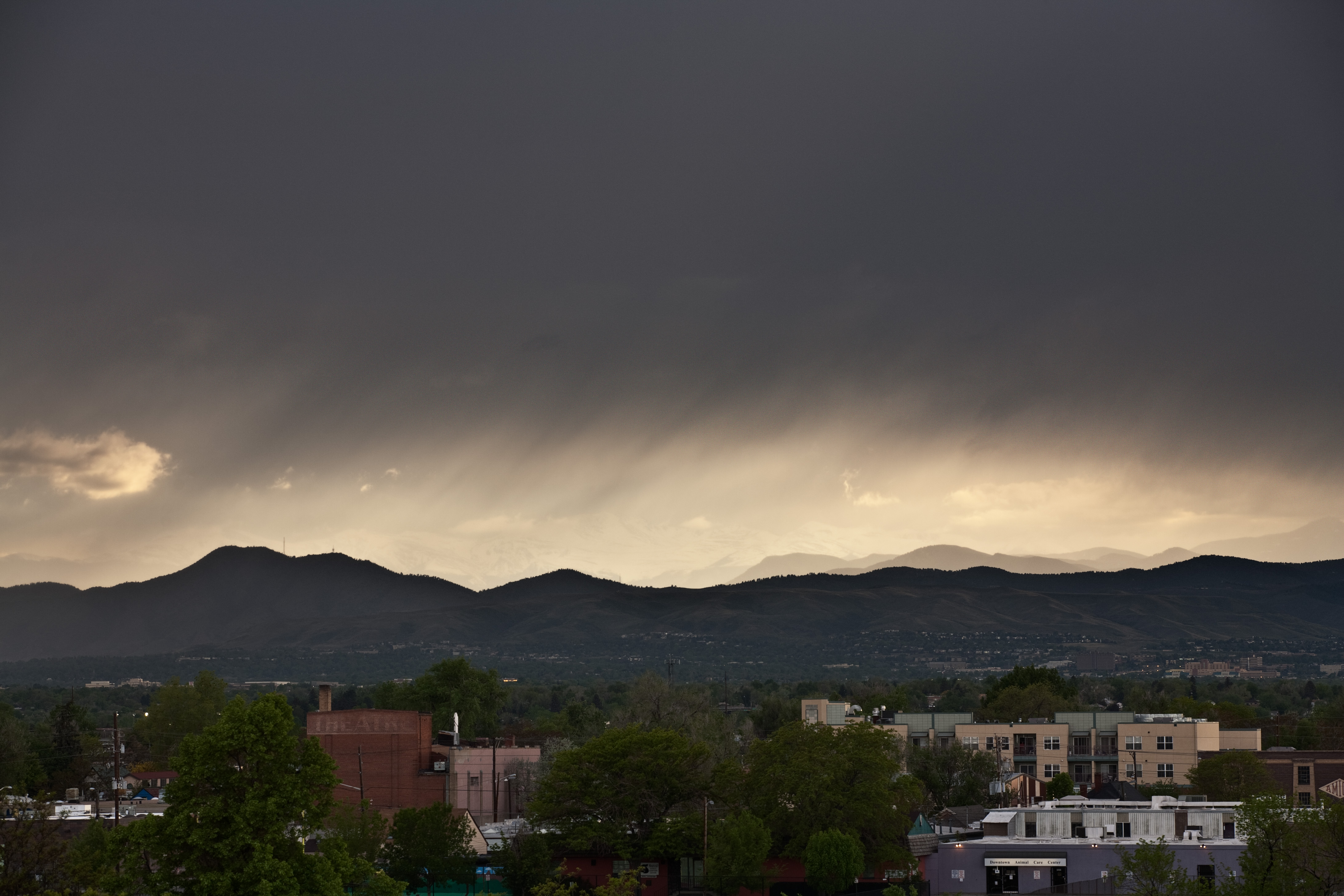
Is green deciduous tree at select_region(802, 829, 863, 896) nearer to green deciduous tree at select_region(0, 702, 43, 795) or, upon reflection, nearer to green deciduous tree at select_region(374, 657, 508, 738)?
green deciduous tree at select_region(0, 702, 43, 795)

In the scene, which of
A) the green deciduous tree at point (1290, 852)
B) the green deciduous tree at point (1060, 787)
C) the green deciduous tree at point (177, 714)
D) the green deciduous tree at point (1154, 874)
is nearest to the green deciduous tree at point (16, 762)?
the green deciduous tree at point (177, 714)

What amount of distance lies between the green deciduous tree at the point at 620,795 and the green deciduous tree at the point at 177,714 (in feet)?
277

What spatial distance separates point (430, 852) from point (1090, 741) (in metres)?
81.0

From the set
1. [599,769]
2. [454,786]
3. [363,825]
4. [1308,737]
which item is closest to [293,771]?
[363,825]

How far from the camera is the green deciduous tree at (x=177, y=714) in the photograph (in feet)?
552

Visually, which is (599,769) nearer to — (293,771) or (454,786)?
(454,786)

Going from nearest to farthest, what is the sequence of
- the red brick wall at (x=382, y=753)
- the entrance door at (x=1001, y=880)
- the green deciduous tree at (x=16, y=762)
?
the entrance door at (x=1001, y=880) < the red brick wall at (x=382, y=753) < the green deciduous tree at (x=16, y=762)

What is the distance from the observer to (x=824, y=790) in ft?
298

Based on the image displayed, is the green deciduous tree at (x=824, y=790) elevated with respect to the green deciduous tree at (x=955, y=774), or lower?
elevated

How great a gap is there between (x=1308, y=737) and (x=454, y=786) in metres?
91.4

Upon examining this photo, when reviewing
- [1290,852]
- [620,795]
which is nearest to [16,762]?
[620,795]

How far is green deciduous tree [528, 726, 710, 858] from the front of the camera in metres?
88.1

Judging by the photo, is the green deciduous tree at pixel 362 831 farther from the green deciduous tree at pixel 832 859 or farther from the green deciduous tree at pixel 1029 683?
the green deciduous tree at pixel 1029 683

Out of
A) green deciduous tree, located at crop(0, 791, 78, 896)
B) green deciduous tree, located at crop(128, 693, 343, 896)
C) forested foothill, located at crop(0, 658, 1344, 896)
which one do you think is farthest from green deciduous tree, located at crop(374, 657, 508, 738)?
green deciduous tree, located at crop(128, 693, 343, 896)
